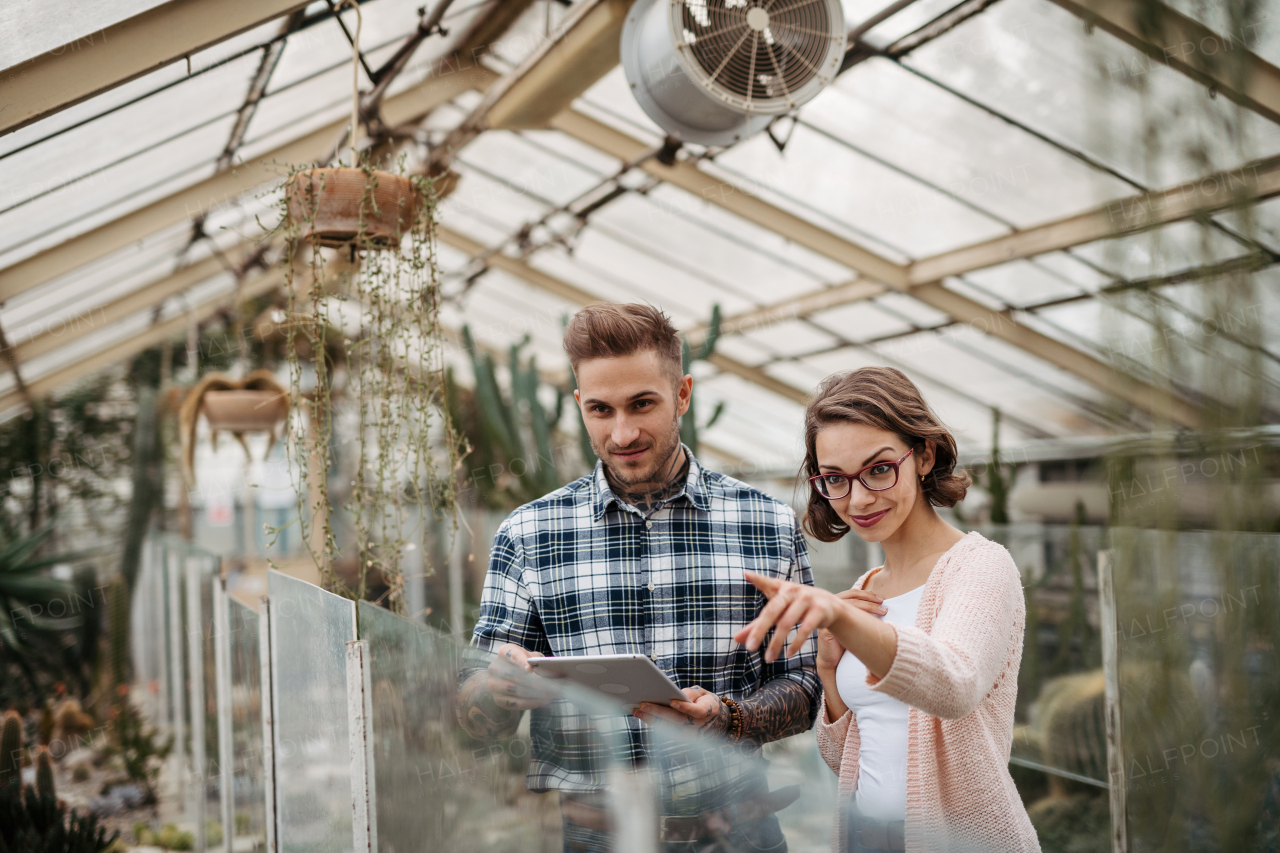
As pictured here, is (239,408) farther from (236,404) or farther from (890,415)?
(890,415)

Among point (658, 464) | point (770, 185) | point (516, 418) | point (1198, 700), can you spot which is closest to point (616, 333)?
point (658, 464)

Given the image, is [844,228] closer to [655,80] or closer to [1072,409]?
[1072,409]

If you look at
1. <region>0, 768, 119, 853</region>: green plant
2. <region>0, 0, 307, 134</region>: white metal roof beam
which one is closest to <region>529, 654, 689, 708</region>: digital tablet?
<region>0, 0, 307, 134</region>: white metal roof beam

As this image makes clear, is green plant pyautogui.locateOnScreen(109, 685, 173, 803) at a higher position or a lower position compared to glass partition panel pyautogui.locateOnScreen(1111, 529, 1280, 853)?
lower

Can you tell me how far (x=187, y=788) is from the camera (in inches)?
184

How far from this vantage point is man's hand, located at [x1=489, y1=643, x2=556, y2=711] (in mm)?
1127

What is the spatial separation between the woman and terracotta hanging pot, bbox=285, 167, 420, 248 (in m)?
1.38

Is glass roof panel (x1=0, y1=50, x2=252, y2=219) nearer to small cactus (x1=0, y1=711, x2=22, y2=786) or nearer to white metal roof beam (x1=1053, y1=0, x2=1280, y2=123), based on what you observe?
small cactus (x1=0, y1=711, x2=22, y2=786)

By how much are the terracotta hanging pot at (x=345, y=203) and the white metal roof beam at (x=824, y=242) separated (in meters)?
2.48

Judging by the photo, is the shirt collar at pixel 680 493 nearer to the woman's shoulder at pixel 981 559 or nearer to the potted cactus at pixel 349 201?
the woman's shoulder at pixel 981 559

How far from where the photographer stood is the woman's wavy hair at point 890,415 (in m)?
1.34

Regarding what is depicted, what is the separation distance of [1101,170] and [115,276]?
566 centimetres

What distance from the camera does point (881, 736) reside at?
1296 mm

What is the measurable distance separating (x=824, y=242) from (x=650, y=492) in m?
4.32
